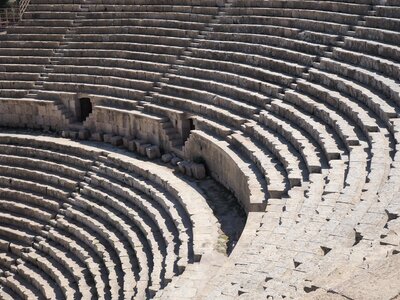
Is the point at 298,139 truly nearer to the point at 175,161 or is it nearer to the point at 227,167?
the point at 227,167

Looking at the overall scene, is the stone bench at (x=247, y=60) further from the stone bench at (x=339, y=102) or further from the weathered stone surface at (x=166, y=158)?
the weathered stone surface at (x=166, y=158)

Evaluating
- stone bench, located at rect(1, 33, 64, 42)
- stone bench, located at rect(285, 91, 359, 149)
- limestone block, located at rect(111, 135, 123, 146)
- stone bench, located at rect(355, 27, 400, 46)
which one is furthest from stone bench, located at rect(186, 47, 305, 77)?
stone bench, located at rect(1, 33, 64, 42)

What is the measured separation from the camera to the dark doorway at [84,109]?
25.8 m

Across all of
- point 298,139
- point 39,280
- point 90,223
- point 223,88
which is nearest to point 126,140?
point 223,88

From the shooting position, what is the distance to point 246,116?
66.5ft

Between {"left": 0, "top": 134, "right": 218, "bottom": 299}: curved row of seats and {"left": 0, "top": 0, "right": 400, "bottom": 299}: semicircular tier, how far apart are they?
0.10 m

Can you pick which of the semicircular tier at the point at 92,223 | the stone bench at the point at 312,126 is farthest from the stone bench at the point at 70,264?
the stone bench at the point at 312,126

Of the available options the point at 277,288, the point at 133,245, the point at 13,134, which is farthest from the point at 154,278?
the point at 13,134

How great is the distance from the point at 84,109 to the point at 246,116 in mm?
7410

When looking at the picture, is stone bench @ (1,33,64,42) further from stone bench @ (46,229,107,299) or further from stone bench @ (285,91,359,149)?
→ stone bench @ (285,91,359,149)

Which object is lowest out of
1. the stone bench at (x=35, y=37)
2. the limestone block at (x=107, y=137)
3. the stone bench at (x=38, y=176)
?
the stone bench at (x=38, y=176)

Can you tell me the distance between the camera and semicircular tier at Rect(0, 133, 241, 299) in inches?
653

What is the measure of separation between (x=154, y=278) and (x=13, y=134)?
12.2 m

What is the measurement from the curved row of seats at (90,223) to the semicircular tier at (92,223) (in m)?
0.03
